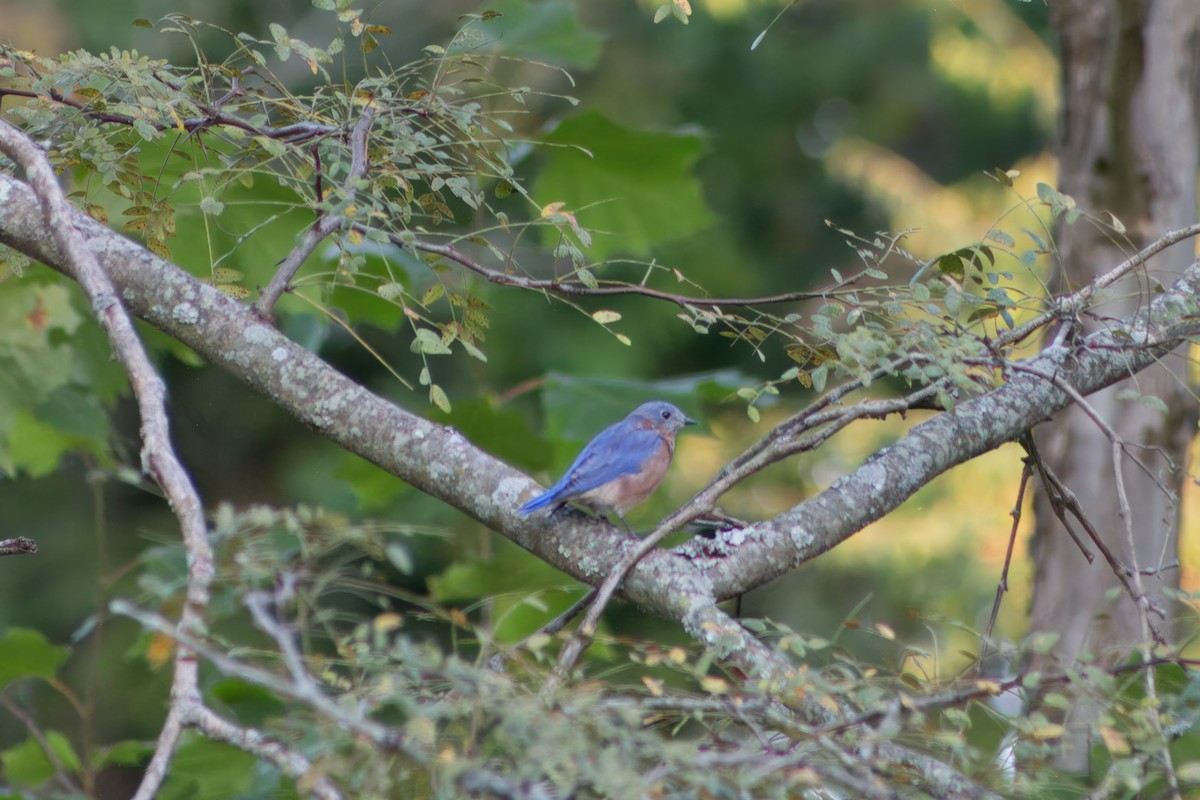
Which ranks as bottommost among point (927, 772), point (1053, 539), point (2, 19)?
point (927, 772)

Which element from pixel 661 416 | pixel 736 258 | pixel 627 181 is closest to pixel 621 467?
pixel 661 416

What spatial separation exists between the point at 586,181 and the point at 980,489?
386cm

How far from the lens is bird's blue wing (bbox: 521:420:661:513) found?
2.05 m

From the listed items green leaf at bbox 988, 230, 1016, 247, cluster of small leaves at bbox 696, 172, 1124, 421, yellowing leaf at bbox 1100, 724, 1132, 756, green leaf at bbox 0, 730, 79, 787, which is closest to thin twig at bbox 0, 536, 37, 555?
cluster of small leaves at bbox 696, 172, 1124, 421

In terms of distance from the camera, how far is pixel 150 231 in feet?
6.03

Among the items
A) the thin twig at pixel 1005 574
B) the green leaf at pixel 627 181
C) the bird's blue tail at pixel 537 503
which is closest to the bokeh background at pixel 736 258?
the green leaf at pixel 627 181

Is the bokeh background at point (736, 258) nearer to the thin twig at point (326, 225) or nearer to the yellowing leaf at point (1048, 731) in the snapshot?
the thin twig at point (326, 225)

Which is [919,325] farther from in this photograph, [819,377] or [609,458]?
[609,458]

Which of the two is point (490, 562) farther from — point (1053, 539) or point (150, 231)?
point (1053, 539)

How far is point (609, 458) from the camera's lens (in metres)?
2.28

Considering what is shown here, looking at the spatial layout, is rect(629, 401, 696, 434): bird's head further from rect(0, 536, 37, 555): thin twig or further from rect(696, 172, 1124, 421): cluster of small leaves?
rect(0, 536, 37, 555): thin twig

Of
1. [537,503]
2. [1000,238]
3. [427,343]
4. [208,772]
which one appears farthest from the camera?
[208,772]

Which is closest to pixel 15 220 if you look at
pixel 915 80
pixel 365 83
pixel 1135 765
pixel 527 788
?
pixel 365 83

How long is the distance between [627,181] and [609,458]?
125 centimetres
